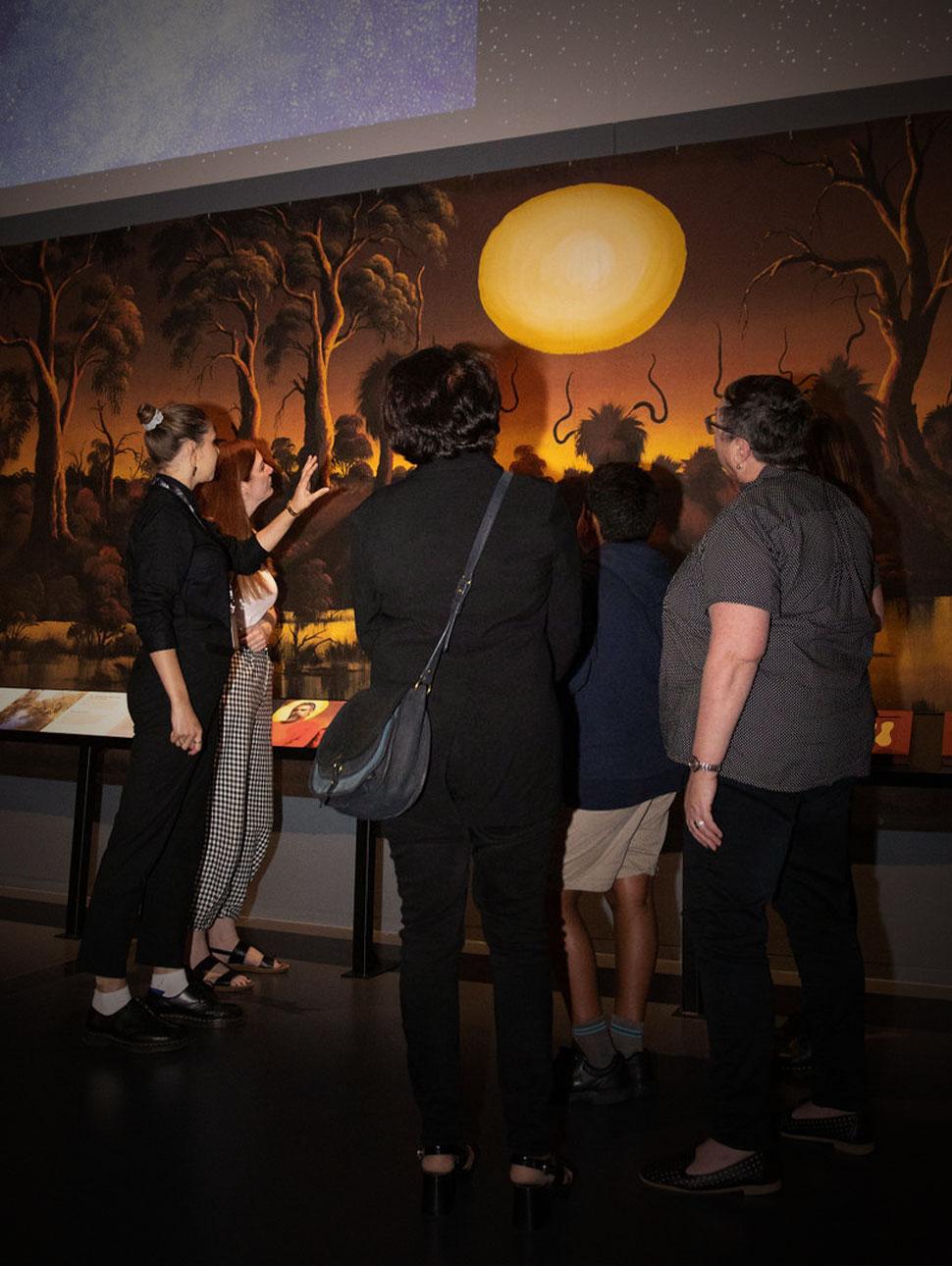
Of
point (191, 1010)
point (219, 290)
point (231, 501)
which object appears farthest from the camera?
point (219, 290)

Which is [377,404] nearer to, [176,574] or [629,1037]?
[176,574]

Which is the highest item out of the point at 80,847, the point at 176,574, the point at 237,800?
the point at 176,574

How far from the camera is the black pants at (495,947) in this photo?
6.78 feet

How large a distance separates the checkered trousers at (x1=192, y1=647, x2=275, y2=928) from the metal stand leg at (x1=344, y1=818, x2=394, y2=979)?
0.36 m

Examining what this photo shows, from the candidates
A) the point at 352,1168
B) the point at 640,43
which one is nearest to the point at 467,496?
the point at 352,1168

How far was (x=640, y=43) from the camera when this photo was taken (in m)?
3.95

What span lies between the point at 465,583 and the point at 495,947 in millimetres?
679

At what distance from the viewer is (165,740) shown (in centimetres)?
313

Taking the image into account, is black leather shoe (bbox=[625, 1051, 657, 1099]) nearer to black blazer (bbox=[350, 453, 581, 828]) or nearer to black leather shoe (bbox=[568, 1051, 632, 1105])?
black leather shoe (bbox=[568, 1051, 632, 1105])

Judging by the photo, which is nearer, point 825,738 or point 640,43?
point 825,738

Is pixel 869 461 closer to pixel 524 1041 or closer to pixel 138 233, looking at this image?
pixel 524 1041

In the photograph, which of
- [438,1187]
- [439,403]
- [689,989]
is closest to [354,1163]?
[438,1187]

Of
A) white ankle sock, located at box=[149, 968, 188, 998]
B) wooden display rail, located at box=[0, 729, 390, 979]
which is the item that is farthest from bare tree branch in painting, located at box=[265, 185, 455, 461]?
white ankle sock, located at box=[149, 968, 188, 998]

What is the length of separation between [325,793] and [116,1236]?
34.3 inches
